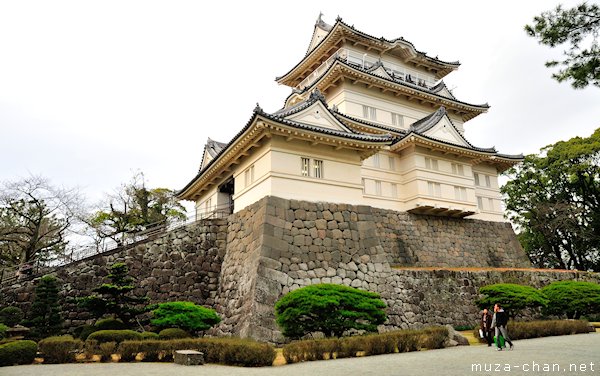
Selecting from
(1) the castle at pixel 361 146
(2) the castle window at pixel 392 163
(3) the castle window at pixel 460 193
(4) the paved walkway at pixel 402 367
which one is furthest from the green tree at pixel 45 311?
(3) the castle window at pixel 460 193

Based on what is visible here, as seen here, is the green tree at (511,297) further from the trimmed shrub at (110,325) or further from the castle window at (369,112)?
the castle window at (369,112)

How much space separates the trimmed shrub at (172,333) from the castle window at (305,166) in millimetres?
7661

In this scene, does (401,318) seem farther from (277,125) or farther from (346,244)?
(277,125)

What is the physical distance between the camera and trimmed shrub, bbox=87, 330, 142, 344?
11766 mm

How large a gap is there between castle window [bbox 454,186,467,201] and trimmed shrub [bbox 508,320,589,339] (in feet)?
Result: 33.9

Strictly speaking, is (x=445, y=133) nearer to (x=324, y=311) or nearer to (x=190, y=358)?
(x=324, y=311)

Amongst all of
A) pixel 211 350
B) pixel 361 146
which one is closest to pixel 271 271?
pixel 211 350

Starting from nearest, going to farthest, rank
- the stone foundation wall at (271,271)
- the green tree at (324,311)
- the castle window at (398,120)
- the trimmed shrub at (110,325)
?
the green tree at (324,311) < the trimmed shrub at (110,325) < the stone foundation wall at (271,271) < the castle window at (398,120)

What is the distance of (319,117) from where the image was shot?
1809cm

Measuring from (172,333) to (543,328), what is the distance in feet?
43.0

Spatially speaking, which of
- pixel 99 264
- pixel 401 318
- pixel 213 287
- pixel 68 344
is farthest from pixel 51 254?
pixel 401 318

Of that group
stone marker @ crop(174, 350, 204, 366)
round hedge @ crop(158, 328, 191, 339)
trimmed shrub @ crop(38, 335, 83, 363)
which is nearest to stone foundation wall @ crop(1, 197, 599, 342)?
round hedge @ crop(158, 328, 191, 339)

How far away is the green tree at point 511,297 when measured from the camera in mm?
15531

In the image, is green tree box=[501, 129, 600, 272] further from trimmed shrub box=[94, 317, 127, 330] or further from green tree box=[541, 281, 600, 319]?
trimmed shrub box=[94, 317, 127, 330]
